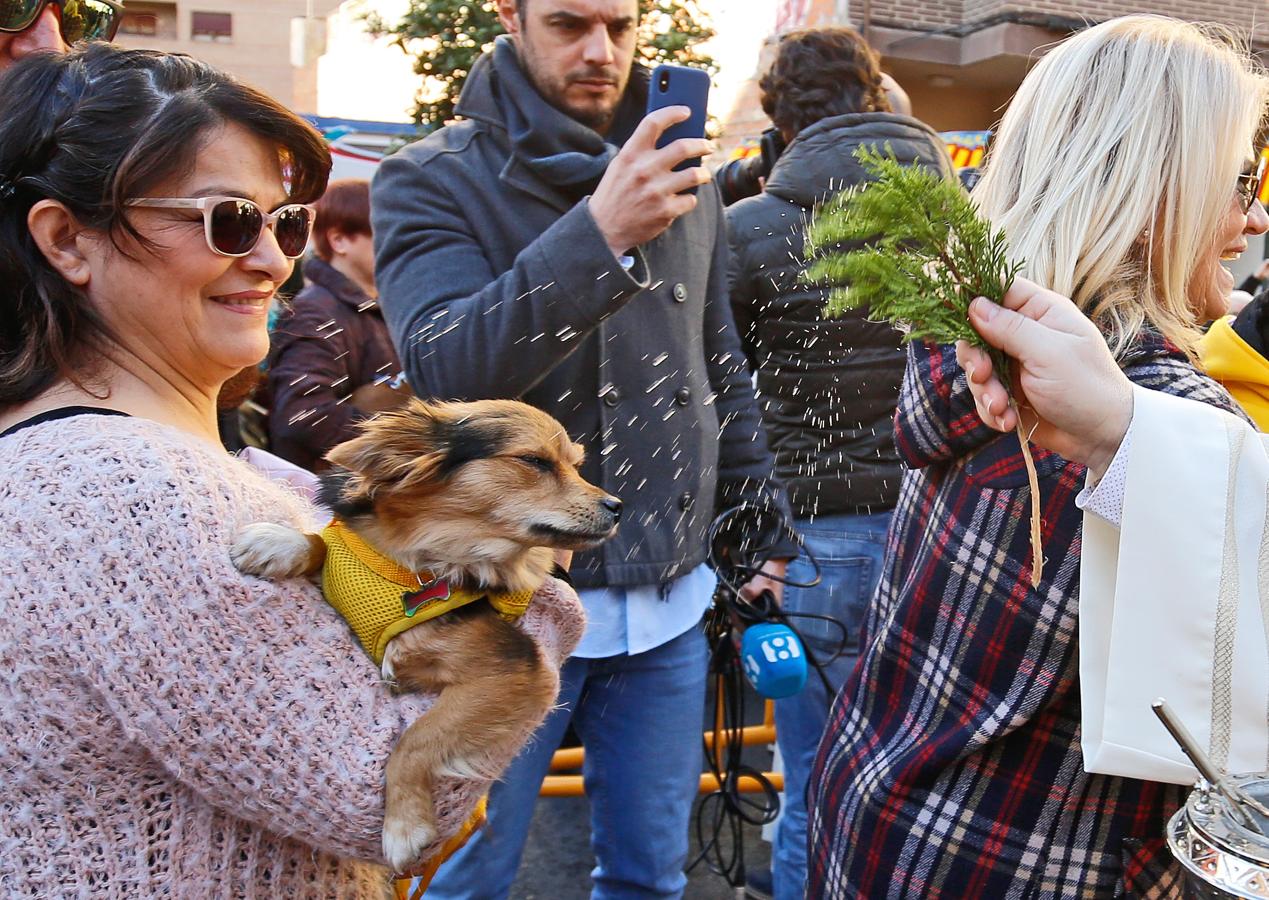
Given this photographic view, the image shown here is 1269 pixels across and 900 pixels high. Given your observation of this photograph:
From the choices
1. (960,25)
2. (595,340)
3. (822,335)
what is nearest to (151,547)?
(595,340)

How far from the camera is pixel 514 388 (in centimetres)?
269

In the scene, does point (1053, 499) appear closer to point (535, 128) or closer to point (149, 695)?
point (149, 695)

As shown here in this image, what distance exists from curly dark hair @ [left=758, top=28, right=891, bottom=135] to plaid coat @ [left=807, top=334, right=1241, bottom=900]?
2.20m

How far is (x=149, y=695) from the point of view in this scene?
1.43 metres

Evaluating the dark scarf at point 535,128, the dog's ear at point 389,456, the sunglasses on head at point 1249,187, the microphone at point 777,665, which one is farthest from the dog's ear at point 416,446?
the microphone at point 777,665

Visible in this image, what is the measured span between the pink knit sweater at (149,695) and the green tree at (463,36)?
35.1 feet

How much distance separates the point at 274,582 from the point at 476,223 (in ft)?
4.95

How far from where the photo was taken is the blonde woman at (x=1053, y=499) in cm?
183

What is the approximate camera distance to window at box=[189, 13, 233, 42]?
27.7 meters

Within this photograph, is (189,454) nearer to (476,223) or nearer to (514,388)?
(514,388)

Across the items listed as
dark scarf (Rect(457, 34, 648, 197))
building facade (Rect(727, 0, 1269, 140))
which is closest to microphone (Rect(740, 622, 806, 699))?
dark scarf (Rect(457, 34, 648, 197))

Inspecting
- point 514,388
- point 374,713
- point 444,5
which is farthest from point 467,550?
point 444,5

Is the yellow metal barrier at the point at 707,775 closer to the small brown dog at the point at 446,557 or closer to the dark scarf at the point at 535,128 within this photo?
the dark scarf at the point at 535,128

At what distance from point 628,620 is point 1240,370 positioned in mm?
1543
